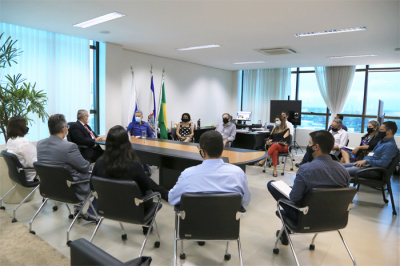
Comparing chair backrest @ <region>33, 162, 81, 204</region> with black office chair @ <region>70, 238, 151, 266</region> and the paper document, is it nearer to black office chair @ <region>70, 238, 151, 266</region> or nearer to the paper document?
black office chair @ <region>70, 238, 151, 266</region>

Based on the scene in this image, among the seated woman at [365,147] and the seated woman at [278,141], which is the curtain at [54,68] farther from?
the seated woman at [365,147]

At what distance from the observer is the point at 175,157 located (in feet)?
11.6

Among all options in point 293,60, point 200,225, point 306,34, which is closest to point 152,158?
point 200,225

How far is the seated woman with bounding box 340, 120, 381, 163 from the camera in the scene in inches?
197

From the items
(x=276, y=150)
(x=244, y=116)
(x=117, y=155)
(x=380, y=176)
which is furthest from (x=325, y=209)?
(x=244, y=116)

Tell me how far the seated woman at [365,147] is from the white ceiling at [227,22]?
171 centimetres

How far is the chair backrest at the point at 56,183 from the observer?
261 cm

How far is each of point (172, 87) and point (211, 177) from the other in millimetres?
6585

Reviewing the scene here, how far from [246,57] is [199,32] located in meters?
2.94

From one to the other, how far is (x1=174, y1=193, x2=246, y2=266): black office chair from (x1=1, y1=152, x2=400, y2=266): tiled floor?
57cm

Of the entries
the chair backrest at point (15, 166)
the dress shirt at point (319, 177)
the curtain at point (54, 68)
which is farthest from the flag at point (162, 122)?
the dress shirt at point (319, 177)

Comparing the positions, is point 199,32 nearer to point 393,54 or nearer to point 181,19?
point 181,19

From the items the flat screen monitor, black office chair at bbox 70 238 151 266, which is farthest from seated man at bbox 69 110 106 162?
the flat screen monitor

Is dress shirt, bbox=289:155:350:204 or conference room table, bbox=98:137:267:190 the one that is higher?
dress shirt, bbox=289:155:350:204
